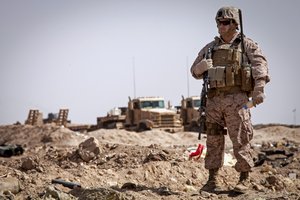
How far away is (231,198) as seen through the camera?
18.2ft

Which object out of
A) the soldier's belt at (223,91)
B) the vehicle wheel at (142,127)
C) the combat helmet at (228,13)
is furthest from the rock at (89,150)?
the vehicle wheel at (142,127)

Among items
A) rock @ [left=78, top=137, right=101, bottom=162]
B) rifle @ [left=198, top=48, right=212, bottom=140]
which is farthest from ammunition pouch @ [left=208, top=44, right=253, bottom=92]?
rock @ [left=78, top=137, right=101, bottom=162]

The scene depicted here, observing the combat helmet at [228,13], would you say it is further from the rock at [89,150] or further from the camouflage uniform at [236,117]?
the rock at [89,150]

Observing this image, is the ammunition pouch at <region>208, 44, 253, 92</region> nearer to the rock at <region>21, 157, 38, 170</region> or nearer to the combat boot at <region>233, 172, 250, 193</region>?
the combat boot at <region>233, 172, 250, 193</region>

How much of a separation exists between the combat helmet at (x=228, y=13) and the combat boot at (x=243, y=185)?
1.75 m

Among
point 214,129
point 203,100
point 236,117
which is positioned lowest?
point 214,129

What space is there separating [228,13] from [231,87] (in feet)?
2.74

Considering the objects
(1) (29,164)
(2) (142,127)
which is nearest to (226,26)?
(1) (29,164)

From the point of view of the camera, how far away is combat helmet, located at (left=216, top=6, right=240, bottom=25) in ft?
20.1

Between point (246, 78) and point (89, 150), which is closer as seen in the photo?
point (246, 78)

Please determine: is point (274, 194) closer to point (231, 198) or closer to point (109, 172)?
point (231, 198)

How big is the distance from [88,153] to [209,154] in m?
3.62

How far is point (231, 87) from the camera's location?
614 cm

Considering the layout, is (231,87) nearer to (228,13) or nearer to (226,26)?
(226,26)
